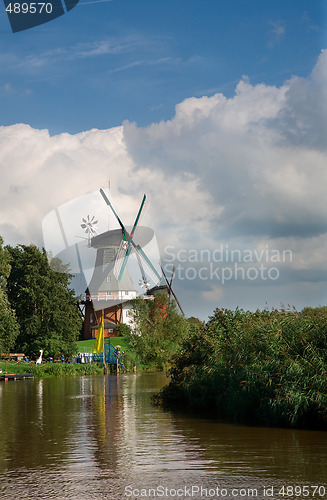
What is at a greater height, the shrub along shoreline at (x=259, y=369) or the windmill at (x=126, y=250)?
the windmill at (x=126, y=250)

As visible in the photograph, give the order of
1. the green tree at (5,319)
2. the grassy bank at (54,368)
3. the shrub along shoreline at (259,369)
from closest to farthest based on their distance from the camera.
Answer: the shrub along shoreline at (259,369) → the green tree at (5,319) → the grassy bank at (54,368)

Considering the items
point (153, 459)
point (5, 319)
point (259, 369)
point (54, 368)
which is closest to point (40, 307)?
point (54, 368)

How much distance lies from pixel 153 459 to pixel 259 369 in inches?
222

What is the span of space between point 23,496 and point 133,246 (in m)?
79.2

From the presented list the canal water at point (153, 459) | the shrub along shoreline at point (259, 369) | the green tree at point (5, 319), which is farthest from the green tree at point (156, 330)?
the canal water at point (153, 459)

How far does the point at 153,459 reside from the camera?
44.0 ft

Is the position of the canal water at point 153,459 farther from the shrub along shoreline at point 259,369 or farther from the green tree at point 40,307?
the green tree at point 40,307

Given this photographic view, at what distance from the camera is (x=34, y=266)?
64688 mm

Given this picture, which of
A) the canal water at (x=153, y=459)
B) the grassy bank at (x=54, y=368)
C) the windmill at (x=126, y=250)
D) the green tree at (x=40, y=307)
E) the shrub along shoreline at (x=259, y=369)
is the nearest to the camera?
the canal water at (x=153, y=459)

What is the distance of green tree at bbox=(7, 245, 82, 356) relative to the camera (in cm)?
6294

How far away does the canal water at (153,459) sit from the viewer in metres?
10.7

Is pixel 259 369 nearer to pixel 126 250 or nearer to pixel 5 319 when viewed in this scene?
pixel 5 319

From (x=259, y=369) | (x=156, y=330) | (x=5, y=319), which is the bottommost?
(x=259, y=369)

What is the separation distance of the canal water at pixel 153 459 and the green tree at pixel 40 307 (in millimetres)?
41690
